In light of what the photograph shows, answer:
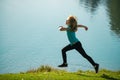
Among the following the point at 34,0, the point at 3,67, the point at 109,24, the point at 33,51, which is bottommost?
the point at 3,67

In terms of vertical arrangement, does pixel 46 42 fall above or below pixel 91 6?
below

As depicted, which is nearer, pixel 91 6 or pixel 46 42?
pixel 46 42

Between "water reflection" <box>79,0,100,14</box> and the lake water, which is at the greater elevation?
"water reflection" <box>79,0,100,14</box>

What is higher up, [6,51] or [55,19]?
[55,19]

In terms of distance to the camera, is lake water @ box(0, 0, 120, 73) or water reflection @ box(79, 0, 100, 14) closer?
lake water @ box(0, 0, 120, 73)

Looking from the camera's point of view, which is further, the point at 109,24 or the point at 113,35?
the point at 109,24

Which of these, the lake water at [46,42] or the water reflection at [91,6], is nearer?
the lake water at [46,42]

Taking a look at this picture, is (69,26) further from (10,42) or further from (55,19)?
(55,19)

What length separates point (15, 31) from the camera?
42156 mm

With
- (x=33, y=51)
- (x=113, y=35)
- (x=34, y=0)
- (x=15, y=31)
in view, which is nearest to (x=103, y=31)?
(x=113, y=35)

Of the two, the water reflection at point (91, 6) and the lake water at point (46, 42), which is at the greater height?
the water reflection at point (91, 6)

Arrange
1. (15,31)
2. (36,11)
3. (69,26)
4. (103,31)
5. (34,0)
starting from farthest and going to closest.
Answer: (34,0) → (36,11) → (103,31) → (15,31) → (69,26)

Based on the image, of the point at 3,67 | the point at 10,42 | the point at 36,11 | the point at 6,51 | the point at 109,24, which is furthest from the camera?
the point at 36,11

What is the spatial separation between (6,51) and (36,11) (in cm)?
2960
